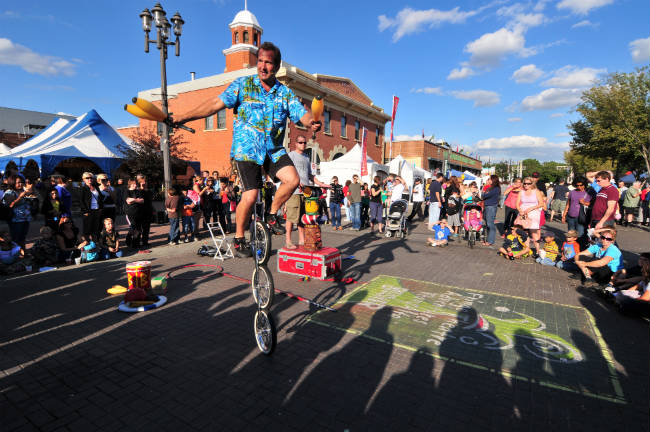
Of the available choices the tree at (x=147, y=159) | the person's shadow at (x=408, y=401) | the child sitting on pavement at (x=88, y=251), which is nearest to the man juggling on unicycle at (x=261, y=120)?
the person's shadow at (x=408, y=401)

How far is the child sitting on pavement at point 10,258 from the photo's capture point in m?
6.66

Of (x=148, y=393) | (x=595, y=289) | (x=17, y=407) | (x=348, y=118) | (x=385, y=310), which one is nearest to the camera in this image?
(x=17, y=407)

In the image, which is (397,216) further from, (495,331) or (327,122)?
(327,122)

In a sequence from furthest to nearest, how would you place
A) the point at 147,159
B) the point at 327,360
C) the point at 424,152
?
the point at 424,152 < the point at 147,159 < the point at 327,360

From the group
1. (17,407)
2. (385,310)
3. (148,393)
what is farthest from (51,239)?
(385,310)

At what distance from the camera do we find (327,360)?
3523 millimetres

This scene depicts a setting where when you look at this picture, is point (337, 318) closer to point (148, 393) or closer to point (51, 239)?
→ point (148, 393)

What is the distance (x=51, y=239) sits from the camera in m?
7.60

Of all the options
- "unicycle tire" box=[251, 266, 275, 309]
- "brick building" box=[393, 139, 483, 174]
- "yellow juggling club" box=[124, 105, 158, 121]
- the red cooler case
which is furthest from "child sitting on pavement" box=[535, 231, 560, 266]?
"brick building" box=[393, 139, 483, 174]

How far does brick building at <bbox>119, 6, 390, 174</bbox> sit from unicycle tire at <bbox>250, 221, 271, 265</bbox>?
72.5ft

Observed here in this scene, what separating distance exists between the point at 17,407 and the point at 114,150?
17.8 m

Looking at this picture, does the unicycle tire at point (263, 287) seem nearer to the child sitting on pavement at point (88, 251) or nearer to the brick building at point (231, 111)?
the child sitting on pavement at point (88, 251)

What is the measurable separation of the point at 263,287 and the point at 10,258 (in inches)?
261

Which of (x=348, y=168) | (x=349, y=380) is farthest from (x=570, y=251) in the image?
(x=348, y=168)
